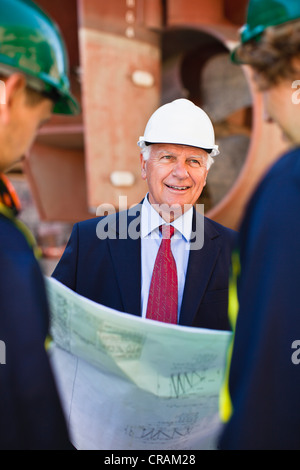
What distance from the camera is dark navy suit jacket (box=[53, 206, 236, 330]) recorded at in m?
1.62

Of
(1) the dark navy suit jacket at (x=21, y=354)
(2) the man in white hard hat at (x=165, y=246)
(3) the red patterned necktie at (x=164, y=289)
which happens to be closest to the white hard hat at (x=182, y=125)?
(2) the man in white hard hat at (x=165, y=246)

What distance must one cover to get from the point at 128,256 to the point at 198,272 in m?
0.30

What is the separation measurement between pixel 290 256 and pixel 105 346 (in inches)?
22.2

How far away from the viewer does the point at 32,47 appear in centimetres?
95

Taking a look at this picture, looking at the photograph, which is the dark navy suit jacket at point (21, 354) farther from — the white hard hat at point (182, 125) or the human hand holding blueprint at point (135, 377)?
the white hard hat at point (182, 125)

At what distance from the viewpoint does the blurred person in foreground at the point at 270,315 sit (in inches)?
33.6

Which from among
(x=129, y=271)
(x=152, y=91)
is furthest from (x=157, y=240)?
(x=152, y=91)

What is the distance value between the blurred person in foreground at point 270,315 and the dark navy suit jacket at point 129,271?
0.68 metres

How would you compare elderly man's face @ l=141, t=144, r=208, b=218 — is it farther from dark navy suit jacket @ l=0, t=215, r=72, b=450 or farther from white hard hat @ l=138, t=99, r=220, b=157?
dark navy suit jacket @ l=0, t=215, r=72, b=450

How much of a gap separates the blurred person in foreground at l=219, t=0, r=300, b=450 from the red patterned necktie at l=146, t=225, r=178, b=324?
67 centimetres

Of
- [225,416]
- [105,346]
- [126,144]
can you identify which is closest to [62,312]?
[105,346]

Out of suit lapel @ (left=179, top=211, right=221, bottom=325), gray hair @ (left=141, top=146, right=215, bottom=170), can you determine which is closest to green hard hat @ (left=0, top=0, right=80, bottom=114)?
gray hair @ (left=141, top=146, right=215, bottom=170)

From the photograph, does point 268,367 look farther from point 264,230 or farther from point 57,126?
point 57,126

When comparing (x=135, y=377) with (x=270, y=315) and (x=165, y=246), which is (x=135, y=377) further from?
(x=165, y=246)
